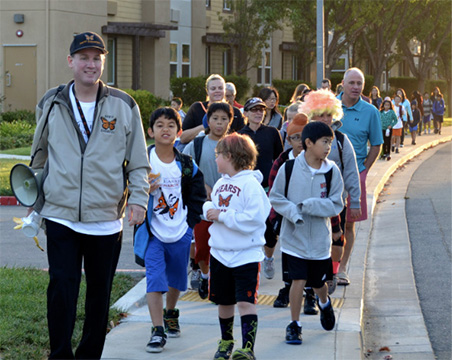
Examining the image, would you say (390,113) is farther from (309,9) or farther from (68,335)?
(68,335)

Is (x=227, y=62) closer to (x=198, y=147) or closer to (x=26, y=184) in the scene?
(x=198, y=147)

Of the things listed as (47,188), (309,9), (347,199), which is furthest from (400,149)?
(47,188)

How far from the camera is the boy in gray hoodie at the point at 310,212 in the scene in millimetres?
6473

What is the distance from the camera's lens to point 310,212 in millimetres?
6441

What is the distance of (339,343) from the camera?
249 inches

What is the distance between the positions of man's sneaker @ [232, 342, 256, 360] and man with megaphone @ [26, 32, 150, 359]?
982 millimetres

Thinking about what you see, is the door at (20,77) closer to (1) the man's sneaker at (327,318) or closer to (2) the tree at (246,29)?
(2) the tree at (246,29)

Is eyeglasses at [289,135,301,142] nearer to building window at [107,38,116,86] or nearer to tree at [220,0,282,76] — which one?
building window at [107,38,116,86]

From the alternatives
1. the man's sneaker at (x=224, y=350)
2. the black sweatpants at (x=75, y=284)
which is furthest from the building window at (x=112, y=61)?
the black sweatpants at (x=75, y=284)

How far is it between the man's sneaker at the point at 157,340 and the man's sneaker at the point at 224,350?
0.44m

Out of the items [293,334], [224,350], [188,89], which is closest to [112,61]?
[188,89]

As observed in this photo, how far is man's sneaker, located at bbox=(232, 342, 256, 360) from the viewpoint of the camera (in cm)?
570

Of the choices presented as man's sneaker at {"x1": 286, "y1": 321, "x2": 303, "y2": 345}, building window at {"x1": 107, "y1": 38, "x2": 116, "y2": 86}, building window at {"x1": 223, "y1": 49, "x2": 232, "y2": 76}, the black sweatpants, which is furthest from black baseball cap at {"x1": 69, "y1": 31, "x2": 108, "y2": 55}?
building window at {"x1": 223, "y1": 49, "x2": 232, "y2": 76}

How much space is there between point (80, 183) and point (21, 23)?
24506 millimetres
